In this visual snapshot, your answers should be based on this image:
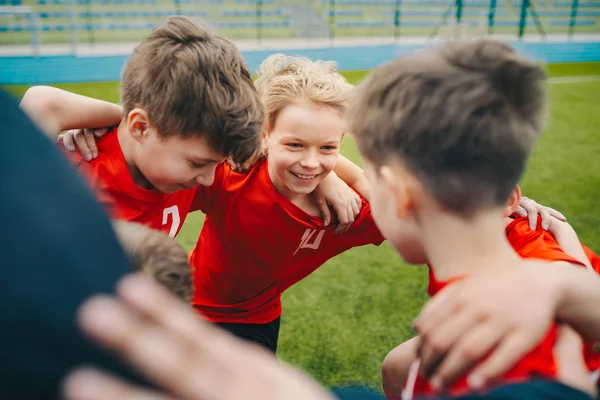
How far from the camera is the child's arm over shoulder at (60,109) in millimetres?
1990

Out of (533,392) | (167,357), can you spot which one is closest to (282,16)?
(533,392)

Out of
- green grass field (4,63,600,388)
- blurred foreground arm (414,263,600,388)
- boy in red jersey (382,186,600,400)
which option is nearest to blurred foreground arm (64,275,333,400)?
blurred foreground arm (414,263,600,388)

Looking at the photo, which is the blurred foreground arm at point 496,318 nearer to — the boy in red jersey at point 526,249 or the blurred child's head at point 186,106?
the boy in red jersey at point 526,249

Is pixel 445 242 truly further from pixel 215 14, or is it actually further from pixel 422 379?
pixel 215 14

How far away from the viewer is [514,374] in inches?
40.1

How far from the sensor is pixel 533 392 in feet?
2.74

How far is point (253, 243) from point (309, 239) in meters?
0.25

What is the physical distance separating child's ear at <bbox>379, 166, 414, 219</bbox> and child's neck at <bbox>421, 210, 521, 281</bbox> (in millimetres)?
43

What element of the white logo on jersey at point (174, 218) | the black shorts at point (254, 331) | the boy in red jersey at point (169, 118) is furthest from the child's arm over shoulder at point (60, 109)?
the black shorts at point (254, 331)

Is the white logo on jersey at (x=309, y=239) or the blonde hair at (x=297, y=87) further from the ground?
the blonde hair at (x=297, y=87)

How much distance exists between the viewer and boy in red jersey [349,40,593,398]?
3.92 ft

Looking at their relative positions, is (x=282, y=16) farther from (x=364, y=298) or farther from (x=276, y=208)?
(x=276, y=208)

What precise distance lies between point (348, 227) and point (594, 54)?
49.3 ft

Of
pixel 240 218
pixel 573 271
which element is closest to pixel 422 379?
pixel 573 271
